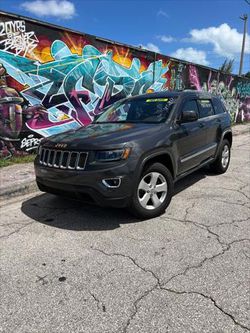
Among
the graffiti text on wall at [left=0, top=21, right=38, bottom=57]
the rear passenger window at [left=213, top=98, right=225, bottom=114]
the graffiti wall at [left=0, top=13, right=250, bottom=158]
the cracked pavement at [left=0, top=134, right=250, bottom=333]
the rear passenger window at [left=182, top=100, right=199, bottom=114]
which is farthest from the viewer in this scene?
the graffiti wall at [left=0, top=13, right=250, bottom=158]

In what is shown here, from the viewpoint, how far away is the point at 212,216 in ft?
15.8

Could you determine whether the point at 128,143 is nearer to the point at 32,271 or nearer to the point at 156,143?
the point at 156,143

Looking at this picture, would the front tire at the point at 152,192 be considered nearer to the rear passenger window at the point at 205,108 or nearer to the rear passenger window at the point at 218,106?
the rear passenger window at the point at 205,108

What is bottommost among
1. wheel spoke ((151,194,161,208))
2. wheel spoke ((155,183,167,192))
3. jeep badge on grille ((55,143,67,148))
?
wheel spoke ((151,194,161,208))

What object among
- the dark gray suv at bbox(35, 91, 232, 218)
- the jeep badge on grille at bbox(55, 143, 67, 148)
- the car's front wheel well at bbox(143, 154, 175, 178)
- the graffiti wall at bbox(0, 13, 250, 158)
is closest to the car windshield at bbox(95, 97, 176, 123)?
the dark gray suv at bbox(35, 91, 232, 218)

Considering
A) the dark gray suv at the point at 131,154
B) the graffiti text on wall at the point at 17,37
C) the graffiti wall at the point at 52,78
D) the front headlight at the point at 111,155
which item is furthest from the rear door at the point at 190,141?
the graffiti text on wall at the point at 17,37

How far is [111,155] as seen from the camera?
4246mm

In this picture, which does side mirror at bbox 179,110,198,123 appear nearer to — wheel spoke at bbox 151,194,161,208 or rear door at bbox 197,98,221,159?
rear door at bbox 197,98,221,159

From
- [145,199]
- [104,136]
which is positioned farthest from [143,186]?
[104,136]

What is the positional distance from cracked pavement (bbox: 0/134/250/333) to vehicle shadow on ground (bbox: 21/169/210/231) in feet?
0.05

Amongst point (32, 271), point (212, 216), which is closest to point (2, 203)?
point (32, 271)

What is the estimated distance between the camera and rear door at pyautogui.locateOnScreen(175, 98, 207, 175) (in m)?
5.30

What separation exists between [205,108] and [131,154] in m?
2.80

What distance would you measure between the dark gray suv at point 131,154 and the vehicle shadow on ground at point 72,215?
0.39 meters
